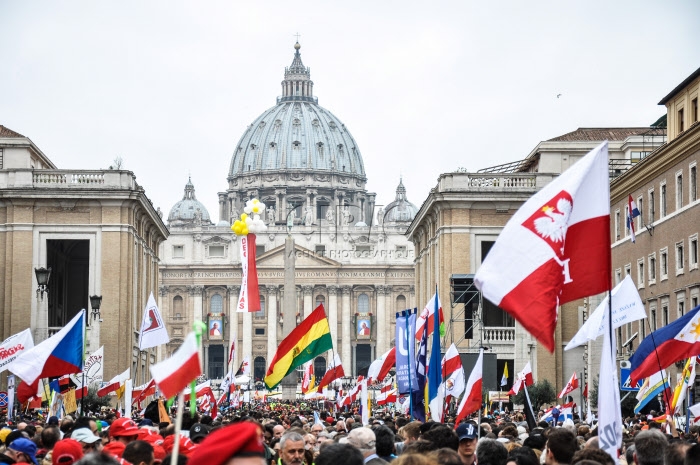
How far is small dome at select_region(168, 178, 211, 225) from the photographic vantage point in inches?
7347

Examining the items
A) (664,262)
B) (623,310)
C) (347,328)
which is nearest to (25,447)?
(623,310)

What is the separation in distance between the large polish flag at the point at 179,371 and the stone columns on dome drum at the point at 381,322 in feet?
475

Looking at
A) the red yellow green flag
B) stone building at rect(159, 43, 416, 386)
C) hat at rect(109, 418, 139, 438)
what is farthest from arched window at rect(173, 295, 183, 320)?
hat at rect(109, 418, 139, 438)

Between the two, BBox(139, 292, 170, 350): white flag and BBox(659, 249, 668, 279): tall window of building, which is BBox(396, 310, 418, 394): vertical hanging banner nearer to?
BBox(139, 292, 170, 350): white flag

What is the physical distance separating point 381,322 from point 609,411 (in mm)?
144035

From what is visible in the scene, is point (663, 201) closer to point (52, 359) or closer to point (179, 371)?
point (52, 359)

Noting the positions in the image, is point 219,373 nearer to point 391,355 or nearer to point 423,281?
point 423,281

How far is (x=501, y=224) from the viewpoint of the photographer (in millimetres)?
68312

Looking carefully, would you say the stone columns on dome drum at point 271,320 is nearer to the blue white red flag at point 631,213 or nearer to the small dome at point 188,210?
the small dome at point 188,210

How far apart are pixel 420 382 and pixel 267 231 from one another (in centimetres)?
14291

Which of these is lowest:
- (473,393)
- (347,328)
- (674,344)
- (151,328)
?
(473,393)

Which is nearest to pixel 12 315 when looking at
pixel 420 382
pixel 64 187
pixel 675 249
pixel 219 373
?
pixel 64 187

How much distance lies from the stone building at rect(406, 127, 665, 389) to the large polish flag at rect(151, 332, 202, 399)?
55.3 metres

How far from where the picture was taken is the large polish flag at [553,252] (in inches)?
428
